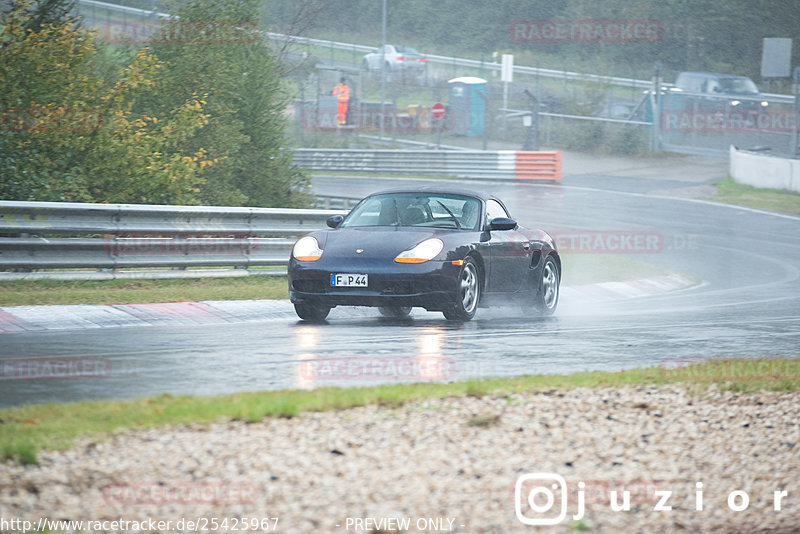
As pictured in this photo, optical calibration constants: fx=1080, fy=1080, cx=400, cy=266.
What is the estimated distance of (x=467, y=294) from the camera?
436 inches

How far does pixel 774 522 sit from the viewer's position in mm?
4586

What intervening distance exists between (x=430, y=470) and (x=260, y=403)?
142 cm

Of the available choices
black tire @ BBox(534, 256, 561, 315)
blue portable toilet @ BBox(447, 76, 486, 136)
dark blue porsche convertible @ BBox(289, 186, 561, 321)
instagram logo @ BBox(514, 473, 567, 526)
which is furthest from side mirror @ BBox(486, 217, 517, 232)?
blue portable toilet @ BBox(447, 76, 486, 136)

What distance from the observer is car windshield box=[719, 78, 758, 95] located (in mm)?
45875

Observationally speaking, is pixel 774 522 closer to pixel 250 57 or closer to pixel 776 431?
pixel 776 431

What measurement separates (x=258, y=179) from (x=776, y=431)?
50.9ft

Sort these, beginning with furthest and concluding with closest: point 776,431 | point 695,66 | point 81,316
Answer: point 695,66 → point 81,316 → point 776,431

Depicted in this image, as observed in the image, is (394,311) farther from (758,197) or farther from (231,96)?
(758,197)

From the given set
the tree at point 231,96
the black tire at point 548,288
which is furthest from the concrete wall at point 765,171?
the black tire at point 548,288

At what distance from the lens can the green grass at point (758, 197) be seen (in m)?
29.4

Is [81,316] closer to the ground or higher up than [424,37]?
closer to the ground

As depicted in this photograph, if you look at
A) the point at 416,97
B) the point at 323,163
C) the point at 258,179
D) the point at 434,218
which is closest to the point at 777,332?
the point at 434,218

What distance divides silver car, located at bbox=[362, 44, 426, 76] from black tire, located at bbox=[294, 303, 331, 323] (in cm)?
4845

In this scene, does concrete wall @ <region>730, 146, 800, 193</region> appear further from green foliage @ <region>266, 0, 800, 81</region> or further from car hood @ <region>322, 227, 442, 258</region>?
green foliage @ <region>266, 0, 800, 81</region>
